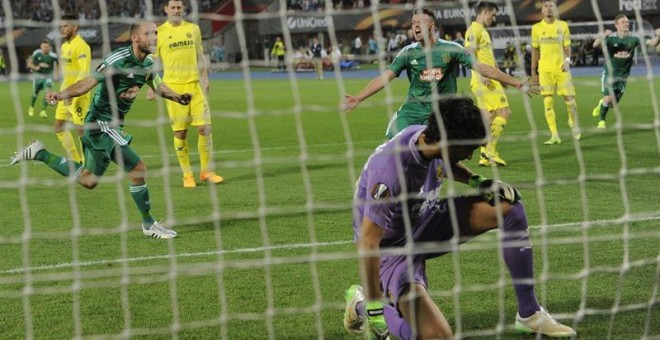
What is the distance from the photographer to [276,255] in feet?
24.6

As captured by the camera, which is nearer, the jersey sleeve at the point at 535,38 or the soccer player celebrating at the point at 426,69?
the soccer player celebrating at the point at 426,69

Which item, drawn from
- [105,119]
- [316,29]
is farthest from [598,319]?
[316,29]

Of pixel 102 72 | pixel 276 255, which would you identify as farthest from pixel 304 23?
pixel 276 255

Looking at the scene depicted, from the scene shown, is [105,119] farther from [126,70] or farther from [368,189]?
[368,189]

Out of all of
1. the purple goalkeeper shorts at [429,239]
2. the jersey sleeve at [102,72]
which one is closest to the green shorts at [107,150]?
the jersey sleeve at [102,72]

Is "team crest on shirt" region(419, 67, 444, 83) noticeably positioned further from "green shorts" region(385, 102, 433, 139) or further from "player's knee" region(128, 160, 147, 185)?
"player's knee" region(128, 160, 147, 185)

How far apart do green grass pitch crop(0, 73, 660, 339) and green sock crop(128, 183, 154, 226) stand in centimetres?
22

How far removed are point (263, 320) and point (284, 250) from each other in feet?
6.52

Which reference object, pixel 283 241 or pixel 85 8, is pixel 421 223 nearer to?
pixel 283 241

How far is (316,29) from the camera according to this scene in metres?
38.6

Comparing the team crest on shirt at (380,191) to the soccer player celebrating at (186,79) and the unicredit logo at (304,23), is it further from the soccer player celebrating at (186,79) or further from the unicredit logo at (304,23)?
the unicredit logo at (304,23)

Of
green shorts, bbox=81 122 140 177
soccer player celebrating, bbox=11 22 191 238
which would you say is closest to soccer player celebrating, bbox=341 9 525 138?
soccer player celebrating, bbox=11 22 191 238

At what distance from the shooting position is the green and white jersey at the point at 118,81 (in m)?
8.33

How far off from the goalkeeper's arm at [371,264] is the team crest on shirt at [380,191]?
0.40 ft
